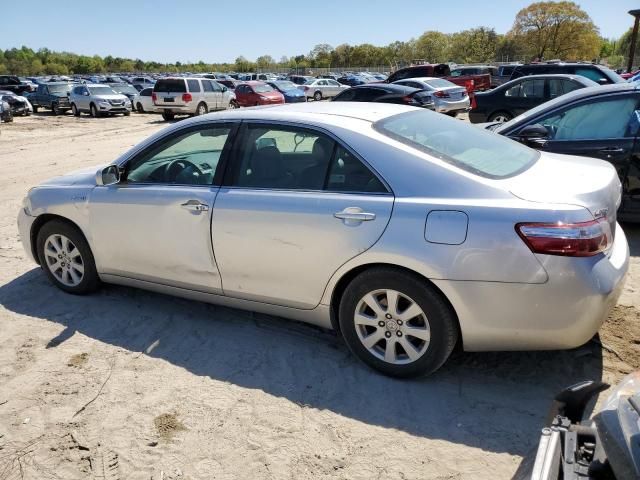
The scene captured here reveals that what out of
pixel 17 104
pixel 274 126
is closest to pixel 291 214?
pixel 274 126

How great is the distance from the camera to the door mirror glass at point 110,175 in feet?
13.2

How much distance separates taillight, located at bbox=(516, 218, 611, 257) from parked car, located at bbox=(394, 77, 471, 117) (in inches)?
606

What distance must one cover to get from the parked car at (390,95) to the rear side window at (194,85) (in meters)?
8.66

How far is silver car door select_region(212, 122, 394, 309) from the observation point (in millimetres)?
3102

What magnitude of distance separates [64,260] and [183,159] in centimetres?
140

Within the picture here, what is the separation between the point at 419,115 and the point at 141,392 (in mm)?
2560

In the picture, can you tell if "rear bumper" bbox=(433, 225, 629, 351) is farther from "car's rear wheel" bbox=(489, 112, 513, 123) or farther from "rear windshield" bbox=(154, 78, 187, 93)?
"rear windshield" bbox=(154, 78, 187, 93)

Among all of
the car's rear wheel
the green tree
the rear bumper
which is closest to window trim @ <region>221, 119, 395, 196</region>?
the rear bumper

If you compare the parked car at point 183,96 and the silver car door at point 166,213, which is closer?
the silver car door at point 166,213

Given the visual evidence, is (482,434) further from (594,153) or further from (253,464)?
(594,153)

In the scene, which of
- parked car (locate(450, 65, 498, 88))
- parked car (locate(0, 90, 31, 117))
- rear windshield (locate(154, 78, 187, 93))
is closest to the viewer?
rear windshield (locate(154, 78, 187, 93))

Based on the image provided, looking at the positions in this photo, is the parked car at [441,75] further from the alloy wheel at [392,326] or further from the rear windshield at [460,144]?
the alloy wheel at [392,326]

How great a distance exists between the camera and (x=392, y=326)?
3.09 m

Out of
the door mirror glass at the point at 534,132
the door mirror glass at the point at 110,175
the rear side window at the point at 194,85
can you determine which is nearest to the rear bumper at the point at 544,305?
the door mirror glass at the point at 110,175
